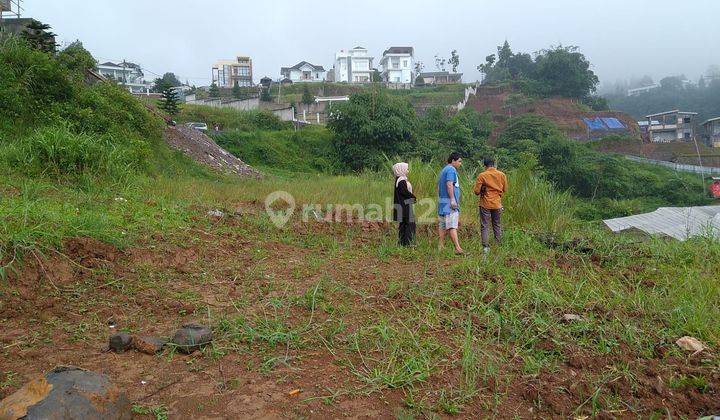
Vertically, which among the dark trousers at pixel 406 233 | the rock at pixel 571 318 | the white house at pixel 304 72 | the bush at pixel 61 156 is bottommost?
the rock at pixel 571 318

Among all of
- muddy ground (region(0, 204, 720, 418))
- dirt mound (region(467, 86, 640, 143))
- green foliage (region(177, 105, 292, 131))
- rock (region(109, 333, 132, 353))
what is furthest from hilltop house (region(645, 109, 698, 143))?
rock (region(109, 333, 132, 353))

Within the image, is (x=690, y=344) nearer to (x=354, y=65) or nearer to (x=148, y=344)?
(x=148, y=344)

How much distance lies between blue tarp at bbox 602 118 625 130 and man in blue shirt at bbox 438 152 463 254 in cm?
3875

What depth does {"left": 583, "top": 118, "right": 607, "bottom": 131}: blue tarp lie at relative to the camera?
39812 mm

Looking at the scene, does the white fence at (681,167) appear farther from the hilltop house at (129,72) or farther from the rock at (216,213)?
the hilltop house at (129,72)

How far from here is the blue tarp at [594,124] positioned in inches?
1567

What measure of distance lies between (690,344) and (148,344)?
11.1 ft

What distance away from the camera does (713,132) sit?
39500 mm

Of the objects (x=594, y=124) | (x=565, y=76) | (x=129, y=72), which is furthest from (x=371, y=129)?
(x=129, y=72)

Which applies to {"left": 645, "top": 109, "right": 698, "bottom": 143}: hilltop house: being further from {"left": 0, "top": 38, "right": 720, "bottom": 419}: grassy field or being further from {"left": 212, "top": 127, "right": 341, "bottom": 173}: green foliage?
{"left": 0, "top": 38, "right": 720, "bottom": 419}: grassy field

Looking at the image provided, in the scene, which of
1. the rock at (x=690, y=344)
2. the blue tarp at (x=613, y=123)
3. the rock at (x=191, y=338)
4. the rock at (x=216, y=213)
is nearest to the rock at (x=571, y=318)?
the rock at (x=690, y=344)

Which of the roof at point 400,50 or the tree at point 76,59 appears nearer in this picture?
the tree at point 76,59

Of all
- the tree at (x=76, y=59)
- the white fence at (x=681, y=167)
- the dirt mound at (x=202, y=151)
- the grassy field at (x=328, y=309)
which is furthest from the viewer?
the white fence at (x=681, y=167)

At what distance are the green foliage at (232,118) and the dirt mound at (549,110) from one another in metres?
15.9
